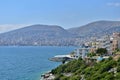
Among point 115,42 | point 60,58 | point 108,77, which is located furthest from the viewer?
point 60,58

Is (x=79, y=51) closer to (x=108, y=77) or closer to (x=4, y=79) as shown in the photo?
(x=4, y=79)

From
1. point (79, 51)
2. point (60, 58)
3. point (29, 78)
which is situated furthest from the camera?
point (60, 58)

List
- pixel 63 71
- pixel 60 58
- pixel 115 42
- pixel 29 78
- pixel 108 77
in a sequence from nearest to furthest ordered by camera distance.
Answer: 1. pixel 108 77
2. pixel 63 71
3. pixel 29 78
4. pixel 115 42
5. pixel 60 58

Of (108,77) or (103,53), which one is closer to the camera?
(108,77)

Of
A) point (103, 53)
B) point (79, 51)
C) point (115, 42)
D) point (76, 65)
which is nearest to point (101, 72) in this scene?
point (76, 65)

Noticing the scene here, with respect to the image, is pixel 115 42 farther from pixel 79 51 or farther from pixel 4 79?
pixel 4 79

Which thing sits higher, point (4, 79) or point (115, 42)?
point (115, 42)

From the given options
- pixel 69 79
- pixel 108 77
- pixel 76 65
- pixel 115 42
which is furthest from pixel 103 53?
pixel 108 77

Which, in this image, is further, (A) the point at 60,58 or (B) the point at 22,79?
(A) the point at 60,58

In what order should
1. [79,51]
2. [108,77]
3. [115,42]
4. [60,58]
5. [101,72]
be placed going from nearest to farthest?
[108,77] < [101,72] < [115,42] < [79,51] < [60,58]
